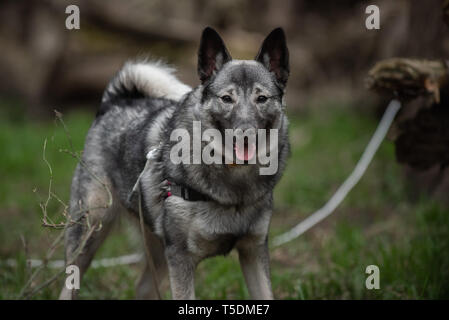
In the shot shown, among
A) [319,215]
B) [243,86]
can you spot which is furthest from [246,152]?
[319,215]

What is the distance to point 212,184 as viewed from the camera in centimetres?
284

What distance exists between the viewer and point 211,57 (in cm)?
290

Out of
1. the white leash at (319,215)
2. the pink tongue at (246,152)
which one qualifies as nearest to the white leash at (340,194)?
the white leash at (319,215)

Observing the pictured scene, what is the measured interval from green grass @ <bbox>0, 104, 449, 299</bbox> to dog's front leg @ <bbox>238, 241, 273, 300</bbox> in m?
0.46

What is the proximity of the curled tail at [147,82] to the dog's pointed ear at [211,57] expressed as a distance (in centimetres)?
74

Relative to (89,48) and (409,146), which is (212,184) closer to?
(409,146)

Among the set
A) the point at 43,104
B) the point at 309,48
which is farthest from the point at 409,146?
the point at 43,104

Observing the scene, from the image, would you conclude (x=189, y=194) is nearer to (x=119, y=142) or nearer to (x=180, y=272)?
(x=180, y=272)

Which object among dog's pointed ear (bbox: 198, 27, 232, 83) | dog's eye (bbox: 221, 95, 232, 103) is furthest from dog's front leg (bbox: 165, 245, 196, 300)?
dog's pointed ear (bbox: 198, 27, 232, 83)

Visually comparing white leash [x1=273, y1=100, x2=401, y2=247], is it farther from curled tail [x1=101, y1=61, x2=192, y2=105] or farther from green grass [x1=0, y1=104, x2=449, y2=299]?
curled tail [x1=101, y1=61, x2=192, y2=105]

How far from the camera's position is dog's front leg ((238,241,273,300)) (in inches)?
118

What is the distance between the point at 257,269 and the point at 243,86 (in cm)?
104

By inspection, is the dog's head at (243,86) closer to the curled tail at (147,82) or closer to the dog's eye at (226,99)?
the dog's eye at (226,99)

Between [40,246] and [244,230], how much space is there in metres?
2.55
